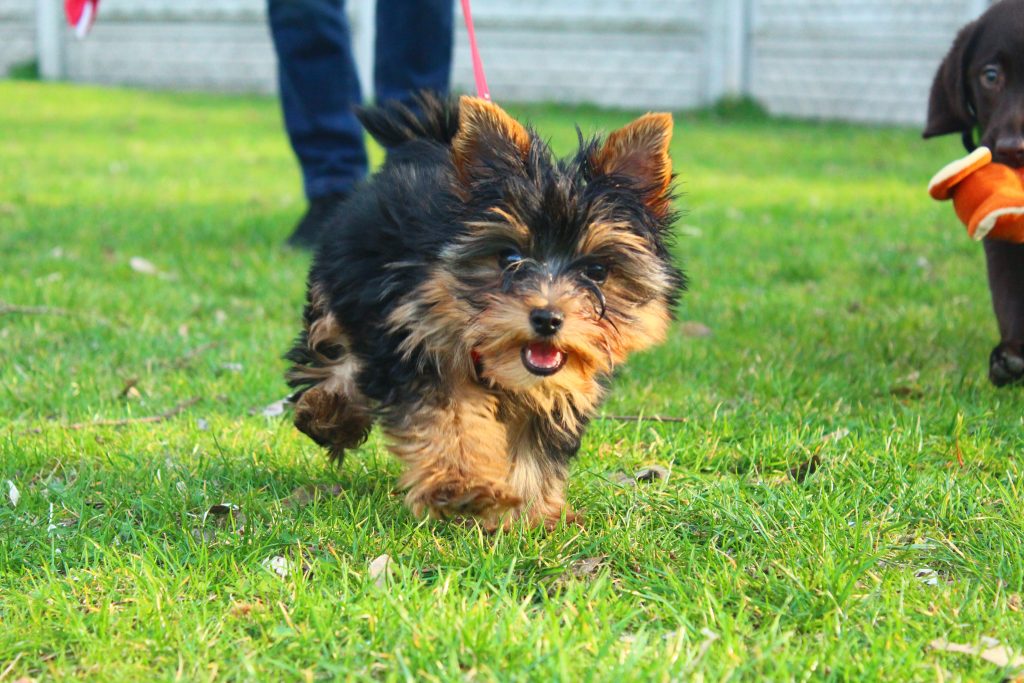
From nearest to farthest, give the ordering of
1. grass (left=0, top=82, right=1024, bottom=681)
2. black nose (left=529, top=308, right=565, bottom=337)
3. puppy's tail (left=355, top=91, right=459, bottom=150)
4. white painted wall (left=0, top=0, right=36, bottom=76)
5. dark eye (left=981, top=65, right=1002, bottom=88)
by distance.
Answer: grass (left=0, top=82, right=1024, bottom=681) → black nose (left=529, top=308, right=565, bottom=337) → puppy's tail (left=355, top=91, right=459, bottom=150) → dark eye (left=981, top=65, right=1002, bottom=88) → white painted wall (left=0, top=0, right=36, bottom=76)

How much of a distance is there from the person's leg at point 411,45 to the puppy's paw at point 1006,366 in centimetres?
298

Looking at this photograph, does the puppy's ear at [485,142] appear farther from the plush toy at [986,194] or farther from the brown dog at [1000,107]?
the brown dog at [1000,107]

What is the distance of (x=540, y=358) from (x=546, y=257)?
230 mm

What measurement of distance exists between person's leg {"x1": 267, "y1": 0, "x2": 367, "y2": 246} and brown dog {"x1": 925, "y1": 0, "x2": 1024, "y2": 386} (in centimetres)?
336

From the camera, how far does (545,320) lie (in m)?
2.68

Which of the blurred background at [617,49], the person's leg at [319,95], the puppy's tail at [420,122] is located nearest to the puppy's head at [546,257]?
the puppy's tail at [420,122]

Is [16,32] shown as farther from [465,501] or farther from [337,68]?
[465,501]

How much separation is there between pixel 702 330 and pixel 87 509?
3.07 m

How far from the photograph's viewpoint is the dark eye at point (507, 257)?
2.78m

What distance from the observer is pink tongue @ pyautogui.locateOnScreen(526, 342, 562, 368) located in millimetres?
2748

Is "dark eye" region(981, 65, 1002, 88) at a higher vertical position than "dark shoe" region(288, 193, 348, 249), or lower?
higher

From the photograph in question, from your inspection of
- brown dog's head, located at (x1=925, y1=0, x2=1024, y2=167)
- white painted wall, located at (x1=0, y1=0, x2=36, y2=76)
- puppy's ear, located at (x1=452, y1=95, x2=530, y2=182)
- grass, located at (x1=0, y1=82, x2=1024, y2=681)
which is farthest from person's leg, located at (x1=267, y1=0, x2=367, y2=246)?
white painted wall, located at (x1=0, y1=0, x2=36, y2=76)

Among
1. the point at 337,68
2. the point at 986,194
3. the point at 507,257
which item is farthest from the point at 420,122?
the point at 337,68

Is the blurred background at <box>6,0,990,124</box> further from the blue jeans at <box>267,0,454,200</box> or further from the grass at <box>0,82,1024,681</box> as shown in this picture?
the blue jeans at <box>267,0,454,200</box>
